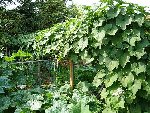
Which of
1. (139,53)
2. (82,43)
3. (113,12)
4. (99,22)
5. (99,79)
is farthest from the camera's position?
(82,43)

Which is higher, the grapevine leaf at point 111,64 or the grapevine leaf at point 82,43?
the grapevine leaf at point 82,43

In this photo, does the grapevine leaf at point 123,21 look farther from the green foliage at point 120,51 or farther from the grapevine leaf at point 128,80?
the grapevine leaf at point 128,80

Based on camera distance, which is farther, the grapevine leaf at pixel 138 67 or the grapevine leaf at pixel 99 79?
the grapevine leaf at pixel 99 79

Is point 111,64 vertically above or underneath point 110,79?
above

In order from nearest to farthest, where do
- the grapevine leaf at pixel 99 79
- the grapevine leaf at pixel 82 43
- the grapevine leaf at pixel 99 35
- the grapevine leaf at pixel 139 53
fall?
the grapevine leaf at pixel 139 53, the grapevine leaf at pixel 99 35, the grapevine leaf at pixel 99 79, the grapevine leaf at pixel 82 43

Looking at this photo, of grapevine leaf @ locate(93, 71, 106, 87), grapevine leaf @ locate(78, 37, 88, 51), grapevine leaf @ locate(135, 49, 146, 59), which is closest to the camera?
grapevine leaf @ locate(135, 49, 146, 59)

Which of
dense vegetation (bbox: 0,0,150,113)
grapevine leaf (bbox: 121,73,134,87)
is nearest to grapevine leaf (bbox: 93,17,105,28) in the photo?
dense vegetation (bbox: 0,0,150,113)

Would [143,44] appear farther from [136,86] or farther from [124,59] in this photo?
[136,86]

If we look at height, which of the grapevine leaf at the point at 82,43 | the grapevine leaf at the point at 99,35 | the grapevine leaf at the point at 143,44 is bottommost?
the grapevine leaf at the point at 143,44

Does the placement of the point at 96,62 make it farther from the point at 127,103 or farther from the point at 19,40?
the point at 19,40

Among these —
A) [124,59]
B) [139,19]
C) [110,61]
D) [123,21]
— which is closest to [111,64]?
[110,61]

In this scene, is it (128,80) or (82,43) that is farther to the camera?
(82,43)

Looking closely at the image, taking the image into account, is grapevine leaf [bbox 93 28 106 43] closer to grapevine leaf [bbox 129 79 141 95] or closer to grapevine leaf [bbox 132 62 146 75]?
grapevine leaf [bbox 132 62 146 75]

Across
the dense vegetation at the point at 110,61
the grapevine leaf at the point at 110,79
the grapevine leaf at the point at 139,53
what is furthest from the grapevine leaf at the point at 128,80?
the grapevine leaf at the point at 139,53
